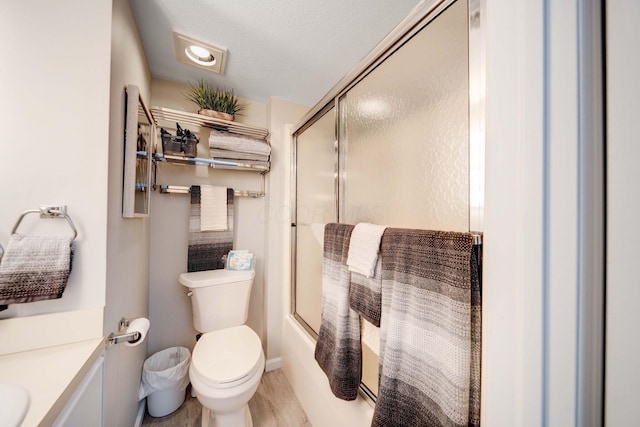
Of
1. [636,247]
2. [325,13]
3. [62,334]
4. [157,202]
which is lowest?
[62,334]

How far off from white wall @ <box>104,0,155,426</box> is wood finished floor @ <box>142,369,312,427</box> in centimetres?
23

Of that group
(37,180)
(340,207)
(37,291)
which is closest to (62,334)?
(37,291)

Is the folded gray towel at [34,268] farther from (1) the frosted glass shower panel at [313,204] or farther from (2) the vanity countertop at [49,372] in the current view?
(1) the frosted glass shower panel at [313,204]

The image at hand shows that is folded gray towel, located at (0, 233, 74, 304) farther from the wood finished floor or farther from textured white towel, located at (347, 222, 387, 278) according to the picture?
the wood finished floor

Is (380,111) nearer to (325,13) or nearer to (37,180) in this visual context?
(325,13)

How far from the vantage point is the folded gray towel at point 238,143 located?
59.3 inches

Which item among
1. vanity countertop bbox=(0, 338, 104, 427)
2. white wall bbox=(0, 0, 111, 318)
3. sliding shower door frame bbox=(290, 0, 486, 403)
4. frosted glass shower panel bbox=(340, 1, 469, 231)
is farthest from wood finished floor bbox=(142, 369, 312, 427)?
frosted glass shower panel bbox=(340, 1, 469, 231)

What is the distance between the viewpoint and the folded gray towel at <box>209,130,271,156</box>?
151 cm

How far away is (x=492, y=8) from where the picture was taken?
0.40 metres

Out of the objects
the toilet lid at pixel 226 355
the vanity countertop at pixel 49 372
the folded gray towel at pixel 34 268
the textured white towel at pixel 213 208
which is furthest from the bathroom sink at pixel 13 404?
the textured white towel at pixel 213 208

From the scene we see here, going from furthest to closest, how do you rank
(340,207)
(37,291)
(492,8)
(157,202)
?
(157,202) → (340,207) → (37,291) → (492,8)

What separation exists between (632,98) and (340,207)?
0.94m

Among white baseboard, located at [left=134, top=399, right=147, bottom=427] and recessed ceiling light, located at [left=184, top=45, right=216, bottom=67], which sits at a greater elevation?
recessed ceiling light, located at [left=184, top=45, right=216, bottom=67]

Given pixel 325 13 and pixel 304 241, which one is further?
pixel 304 241
